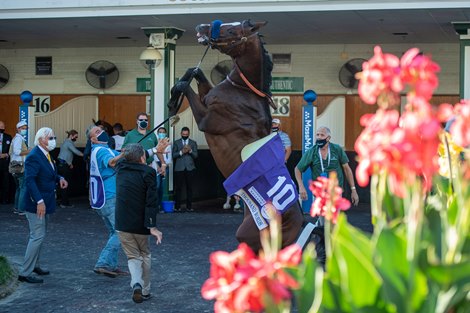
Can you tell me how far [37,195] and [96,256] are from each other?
2.46m

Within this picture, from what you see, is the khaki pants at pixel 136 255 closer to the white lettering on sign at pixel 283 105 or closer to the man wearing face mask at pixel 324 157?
the man wearing face mask at pixel 324 157

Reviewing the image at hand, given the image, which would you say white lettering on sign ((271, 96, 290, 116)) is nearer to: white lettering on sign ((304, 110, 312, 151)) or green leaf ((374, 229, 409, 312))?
white lettering on sign ((304, 110, 312, 151))

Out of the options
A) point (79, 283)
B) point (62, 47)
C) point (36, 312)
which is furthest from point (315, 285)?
point (62, 47)

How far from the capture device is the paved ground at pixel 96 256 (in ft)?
27.9

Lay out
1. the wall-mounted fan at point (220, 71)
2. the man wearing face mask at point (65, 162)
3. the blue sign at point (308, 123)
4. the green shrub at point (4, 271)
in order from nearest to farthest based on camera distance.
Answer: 1. the green shrub at point (4, 271)
2. the blue sign at point (308, 123)
3. the man wearing face mask at point (65, 162)
4. the wall-mounted fan at point (220, 71)

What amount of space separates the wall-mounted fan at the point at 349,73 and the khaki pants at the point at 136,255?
1206cm

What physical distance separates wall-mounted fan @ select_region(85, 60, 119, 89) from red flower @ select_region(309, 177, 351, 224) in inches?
732

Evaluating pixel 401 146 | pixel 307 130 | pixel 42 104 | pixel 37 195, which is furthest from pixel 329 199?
pixel 42 104

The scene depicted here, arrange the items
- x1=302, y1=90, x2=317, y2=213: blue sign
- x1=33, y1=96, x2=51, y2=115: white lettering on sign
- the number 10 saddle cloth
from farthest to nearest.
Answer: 1. x1=33, y1=96, x2=51, y2=115: white lettering on sign
2. x1=302, y1=90, x2=317, y2=213: blue sign
3. the number 10 saddle cloth

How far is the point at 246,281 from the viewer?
211 cm

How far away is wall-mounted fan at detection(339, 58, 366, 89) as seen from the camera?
19.9 m

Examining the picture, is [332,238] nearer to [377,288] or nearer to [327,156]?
[377,288]

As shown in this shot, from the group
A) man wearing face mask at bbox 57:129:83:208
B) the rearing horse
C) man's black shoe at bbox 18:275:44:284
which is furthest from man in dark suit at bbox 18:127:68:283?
man wearing face mask at bbox 57:129:83:208

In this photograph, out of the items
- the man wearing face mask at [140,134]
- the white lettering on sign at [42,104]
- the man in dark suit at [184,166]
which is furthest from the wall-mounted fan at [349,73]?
the white lettering on sign at [42,104]
